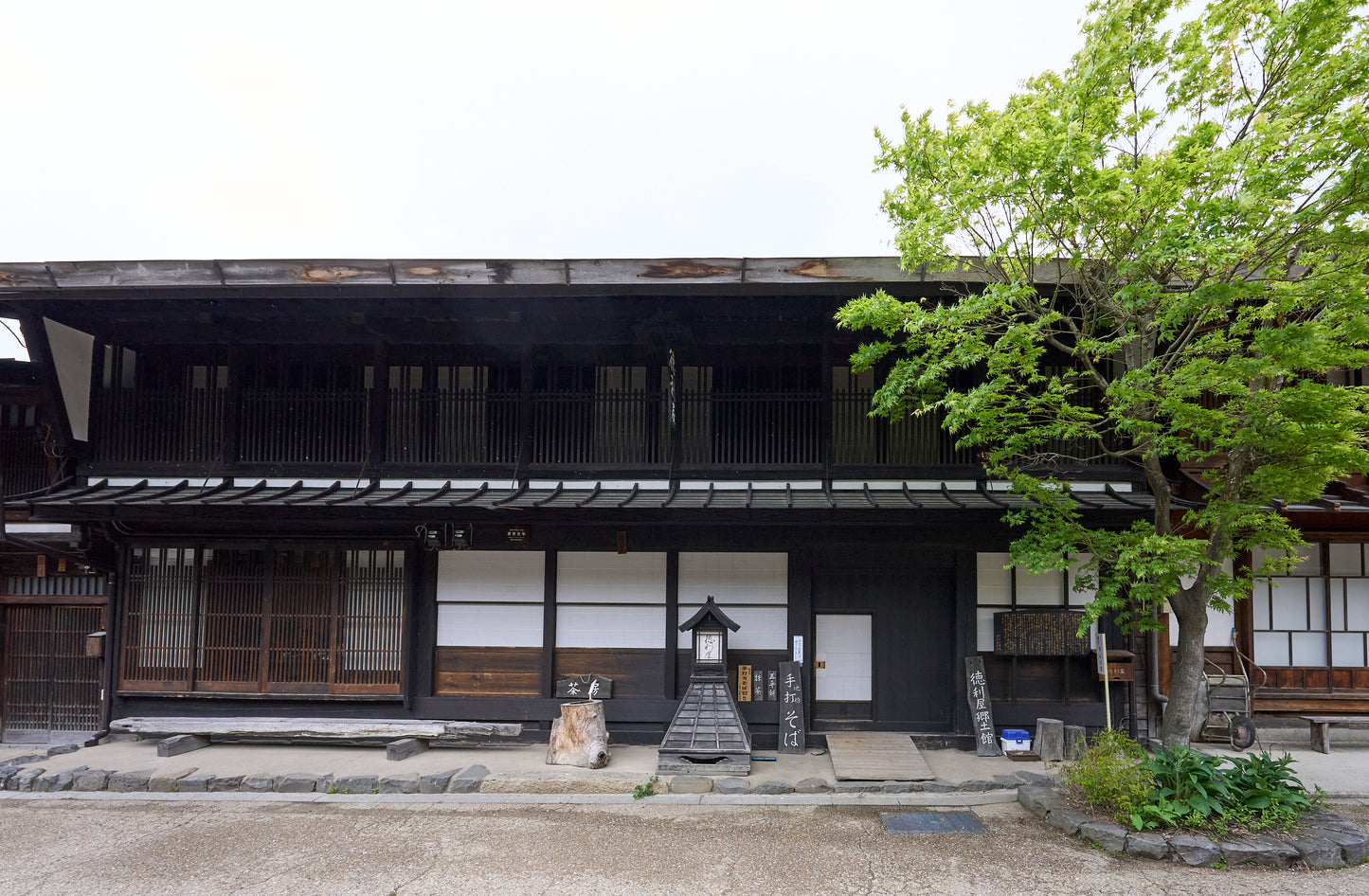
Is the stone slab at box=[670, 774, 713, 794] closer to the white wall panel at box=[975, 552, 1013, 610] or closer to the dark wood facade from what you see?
the dark wood facade

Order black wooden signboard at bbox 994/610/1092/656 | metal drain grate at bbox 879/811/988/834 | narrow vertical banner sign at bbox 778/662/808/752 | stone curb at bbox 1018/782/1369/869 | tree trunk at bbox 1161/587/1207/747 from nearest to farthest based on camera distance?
1. stone curb at bbox 1018/782/1369/869
2. metal drain grate at bbox 879/811/988/834
3. tree trunk at bbox 1161/587/1207/747
4. narrow vertical banner sign at bbox 778/662/808/752
5. black wooden signboard at bbox 994/610/1092/656

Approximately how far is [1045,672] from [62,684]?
16085mm

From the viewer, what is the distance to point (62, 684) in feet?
37.4

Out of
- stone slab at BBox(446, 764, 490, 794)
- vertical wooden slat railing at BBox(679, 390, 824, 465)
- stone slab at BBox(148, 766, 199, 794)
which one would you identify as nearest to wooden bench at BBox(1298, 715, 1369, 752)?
vertical wooden slat railing at BBox(679, 390, 824, 465)

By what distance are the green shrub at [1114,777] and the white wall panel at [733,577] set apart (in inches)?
175

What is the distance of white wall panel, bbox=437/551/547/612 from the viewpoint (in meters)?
11.0

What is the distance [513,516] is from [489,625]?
2.11 metres

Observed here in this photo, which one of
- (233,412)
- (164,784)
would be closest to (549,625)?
(164,784)

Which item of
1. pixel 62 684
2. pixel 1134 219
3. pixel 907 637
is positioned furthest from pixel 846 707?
pixel 62 684

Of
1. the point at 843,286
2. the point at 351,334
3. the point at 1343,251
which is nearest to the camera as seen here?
the point at 1343,251

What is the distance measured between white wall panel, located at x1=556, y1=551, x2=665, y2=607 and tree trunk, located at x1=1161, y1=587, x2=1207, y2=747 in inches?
268

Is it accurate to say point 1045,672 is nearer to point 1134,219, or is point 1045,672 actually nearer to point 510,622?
point 1134,219

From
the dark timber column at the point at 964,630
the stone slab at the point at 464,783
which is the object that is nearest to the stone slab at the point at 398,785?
the stone slab at the point at 464,783

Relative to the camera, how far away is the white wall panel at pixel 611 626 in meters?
10.9
